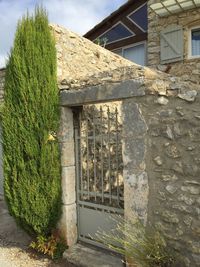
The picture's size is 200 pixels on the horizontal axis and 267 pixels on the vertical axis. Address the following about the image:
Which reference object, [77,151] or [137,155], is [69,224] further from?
[137,155]

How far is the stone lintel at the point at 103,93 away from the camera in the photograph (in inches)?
139

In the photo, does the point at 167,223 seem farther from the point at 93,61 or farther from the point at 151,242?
the point at 93,61

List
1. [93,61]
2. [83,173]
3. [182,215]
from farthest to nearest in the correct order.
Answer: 1. [93,61]
2. [83,173]
3. [182,215]

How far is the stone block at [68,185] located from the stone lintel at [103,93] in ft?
3.25

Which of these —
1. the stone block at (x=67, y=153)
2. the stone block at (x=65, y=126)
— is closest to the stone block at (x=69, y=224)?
the stone block at (x=67, y=153)

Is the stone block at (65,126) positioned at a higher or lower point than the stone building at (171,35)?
lower

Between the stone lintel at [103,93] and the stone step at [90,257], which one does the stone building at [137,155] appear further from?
the stone step at [90,257]

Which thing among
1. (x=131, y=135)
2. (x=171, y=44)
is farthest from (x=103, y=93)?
(x=171, y=44)

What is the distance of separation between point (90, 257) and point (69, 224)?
0.59 metres

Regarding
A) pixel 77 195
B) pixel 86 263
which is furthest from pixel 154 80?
pixel 86 263

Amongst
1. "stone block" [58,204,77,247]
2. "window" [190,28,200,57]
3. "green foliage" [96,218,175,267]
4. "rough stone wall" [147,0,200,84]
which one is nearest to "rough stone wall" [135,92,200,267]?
"green foliage" [96,218,175,267]

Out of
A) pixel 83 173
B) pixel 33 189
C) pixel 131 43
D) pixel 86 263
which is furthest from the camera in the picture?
pixel 131 43

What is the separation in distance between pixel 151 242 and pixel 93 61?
349cm

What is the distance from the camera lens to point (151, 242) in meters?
3.38
